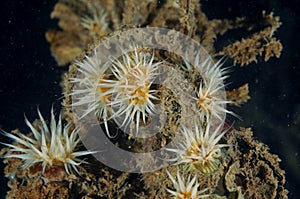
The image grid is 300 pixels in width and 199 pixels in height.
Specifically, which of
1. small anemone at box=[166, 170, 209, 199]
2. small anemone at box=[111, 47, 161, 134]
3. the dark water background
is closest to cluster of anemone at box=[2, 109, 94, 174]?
small anemone at box=[111, 47, 161, 134]

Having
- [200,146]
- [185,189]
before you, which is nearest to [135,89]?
[200,146]

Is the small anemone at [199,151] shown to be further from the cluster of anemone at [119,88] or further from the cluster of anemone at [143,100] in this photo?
the cluster of anemone at [119,88]

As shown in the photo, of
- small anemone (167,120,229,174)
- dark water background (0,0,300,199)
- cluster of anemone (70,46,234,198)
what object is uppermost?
dark water background (0,0,300,199)

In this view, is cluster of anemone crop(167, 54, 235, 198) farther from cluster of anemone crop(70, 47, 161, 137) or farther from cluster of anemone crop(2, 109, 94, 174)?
cluster of anemone crop(2, 109, 94, 174)

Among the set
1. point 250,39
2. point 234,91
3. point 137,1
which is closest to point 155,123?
point 234,91

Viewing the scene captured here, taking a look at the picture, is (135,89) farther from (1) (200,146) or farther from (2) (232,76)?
(2) (232,76)

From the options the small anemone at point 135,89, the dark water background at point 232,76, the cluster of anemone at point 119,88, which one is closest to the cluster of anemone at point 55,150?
the cluster of anemone at point 119,88

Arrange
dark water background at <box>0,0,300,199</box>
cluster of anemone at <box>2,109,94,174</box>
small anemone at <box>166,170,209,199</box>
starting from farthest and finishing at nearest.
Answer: dark water background at <box>0,0,300,199</box>, cluster of anemone at <box>2,109,94,174</box>, small anemone at <box>166,170,209,199</box>
